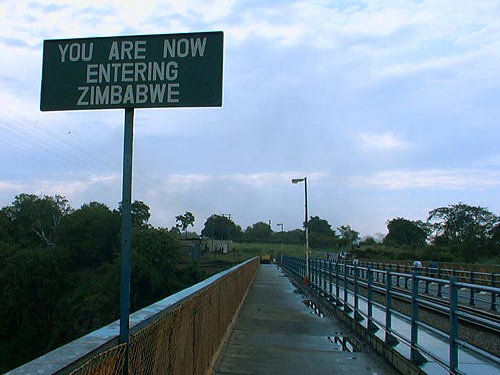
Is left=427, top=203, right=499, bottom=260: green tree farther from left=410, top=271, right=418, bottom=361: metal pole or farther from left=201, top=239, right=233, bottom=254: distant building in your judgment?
left=410, top=271, right=418, bottom=361: metal pole

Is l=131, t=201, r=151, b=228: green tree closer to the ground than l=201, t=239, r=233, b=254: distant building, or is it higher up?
higher up

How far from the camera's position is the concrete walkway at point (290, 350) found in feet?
25.5

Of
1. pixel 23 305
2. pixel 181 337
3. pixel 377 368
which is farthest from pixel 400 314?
pixel 23 305

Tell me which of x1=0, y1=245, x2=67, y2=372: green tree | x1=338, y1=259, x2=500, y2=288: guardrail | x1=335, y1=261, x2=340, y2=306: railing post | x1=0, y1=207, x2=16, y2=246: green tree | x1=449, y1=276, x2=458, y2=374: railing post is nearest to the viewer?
x1=449, y1=276, x2=458, y2=374: railing post

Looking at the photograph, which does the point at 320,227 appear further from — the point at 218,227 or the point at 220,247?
the point at 220,247

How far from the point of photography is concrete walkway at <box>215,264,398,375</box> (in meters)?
7.77

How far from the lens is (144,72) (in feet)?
13.9

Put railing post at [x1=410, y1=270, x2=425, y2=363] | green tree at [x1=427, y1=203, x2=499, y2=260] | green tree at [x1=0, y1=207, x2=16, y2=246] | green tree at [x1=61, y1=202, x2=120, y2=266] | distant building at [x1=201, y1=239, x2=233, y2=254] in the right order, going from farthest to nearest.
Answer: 1. distant building at [x1=201, y1=239, x2=233, y2=254]
2. green tree at [x1=61, y1=202, x2=120, y2=266]
3. green tree at [x1=0, y1=207, x2=16, y2=246]
4. green tree at [x1=427, y1=203, x2=499, y2=260]
5. railing post at [x1=410, y1=270, x2=425, y2=363]

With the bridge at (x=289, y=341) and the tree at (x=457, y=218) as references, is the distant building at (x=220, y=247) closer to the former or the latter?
the tree at (x=457, y=218)

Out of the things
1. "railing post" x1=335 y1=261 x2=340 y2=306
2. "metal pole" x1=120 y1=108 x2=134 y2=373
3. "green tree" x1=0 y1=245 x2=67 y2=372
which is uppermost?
"metal pole" x1=120 y1=108 x2=134 y2=373

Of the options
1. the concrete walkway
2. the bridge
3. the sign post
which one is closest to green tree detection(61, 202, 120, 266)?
the concrete walkway

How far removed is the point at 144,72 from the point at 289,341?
744 centimetres

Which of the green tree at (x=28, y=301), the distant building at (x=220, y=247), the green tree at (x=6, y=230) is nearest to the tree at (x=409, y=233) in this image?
the distant building at (x=220, y=247)

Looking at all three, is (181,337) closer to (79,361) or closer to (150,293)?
(79,361)
